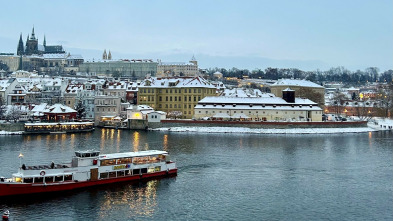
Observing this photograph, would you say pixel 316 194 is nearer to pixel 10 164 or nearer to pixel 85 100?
pixel 10 164

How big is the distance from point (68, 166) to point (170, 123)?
41.8 m

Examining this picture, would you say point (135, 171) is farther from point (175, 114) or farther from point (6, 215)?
point (175, 114)

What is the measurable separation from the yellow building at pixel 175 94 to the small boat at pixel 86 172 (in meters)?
49.3

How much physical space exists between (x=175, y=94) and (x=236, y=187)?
57080 mm

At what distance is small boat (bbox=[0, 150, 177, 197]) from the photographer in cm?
2970

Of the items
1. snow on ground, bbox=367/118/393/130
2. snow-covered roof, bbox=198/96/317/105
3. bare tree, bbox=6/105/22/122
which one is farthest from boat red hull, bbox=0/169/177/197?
snow on ground, bbox=367/118/393/130

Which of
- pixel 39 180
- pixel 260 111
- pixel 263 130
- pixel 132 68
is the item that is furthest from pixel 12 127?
pixel 132 68

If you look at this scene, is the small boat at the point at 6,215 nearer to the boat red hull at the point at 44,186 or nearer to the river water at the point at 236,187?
the river water at the point at 236,187

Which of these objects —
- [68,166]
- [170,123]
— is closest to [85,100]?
[170,123]

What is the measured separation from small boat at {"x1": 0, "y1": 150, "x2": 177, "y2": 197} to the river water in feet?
2.89

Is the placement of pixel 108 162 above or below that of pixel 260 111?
below

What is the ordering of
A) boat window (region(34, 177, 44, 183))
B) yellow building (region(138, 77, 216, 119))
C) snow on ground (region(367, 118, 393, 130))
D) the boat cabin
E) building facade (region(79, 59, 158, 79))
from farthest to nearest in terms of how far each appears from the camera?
building facade (region(79, 59, 158, 79))
yellow building (region(138, 77, 216, 119))
snow on ground (region(367, 118, 393, 130))
the boat cabin
boat window (region(34, 177, 44, 183))

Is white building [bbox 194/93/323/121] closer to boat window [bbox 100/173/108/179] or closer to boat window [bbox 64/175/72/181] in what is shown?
boat window [bbox 100/173/108/179]

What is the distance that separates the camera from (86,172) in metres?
32.2
